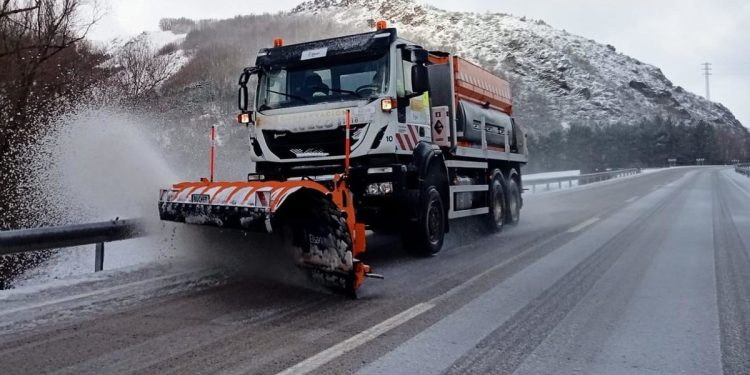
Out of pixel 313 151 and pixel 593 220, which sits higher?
pixel 313 151

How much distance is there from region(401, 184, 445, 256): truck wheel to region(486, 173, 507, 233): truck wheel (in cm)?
287

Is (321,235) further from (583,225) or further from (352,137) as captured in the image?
(583,225)

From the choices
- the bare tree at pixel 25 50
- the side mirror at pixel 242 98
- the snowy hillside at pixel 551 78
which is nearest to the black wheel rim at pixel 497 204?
the side mirror at pixel 242 98

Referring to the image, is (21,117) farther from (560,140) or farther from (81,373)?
(560,140)

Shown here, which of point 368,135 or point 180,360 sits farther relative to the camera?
point 368,135

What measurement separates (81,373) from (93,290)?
2435mm

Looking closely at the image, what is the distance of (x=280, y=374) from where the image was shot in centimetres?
A: 321

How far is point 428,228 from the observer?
7.71 metres

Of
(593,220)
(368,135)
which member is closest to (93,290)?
(368,135)

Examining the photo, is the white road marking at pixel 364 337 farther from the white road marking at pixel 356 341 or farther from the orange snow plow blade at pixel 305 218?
the orange snow plow blade at pixel 305 218

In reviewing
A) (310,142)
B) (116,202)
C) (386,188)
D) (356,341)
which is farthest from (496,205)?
(356,341)

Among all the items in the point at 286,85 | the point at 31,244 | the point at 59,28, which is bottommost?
→ the point at 31,244

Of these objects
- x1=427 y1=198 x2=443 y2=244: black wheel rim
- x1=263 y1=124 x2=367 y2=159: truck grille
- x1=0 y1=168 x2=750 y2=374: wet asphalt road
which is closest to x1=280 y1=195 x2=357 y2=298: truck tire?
x1=0 y1=168 x2=750 y2=374: wet asphalt road

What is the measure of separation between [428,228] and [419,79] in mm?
2013
